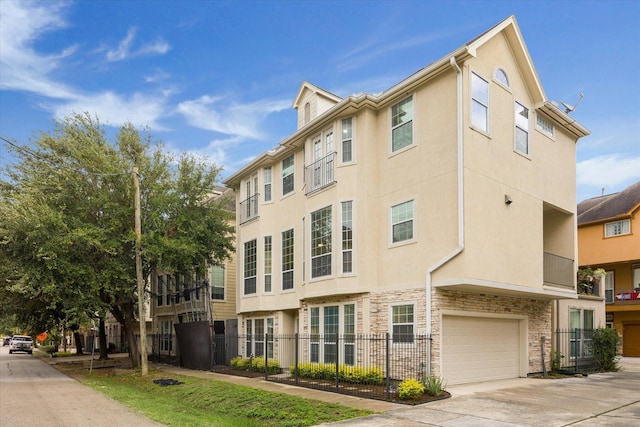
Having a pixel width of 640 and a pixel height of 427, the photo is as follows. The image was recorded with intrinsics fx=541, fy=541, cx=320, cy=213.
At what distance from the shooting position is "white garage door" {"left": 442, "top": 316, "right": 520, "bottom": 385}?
1577 centimetres

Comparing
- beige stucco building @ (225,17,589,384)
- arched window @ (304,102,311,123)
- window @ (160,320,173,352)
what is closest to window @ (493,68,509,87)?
beige stucco building @ (225,17,589,384)

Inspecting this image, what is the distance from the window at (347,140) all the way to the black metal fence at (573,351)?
382 inches

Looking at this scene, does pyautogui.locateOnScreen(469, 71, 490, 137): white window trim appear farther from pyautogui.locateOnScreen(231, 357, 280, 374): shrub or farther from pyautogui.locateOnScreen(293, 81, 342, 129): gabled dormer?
pyautogui.locateOnScreen(231, 357, 280, 374): shrub

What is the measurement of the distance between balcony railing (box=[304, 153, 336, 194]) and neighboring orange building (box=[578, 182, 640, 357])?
862 inches

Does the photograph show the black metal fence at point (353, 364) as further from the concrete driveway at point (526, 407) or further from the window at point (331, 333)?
the concrete driveway at point (526, 407)

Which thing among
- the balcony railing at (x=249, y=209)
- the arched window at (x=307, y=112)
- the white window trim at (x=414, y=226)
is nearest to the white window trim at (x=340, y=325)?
the white window trim at (x=414, y=226)

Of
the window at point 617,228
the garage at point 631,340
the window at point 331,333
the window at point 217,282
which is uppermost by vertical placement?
the window at point 617,228

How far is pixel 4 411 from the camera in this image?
13867 mm

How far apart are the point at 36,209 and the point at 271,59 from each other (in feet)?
35.1

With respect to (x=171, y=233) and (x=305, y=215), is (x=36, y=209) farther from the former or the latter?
(x=305, y=215)

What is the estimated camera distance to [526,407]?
1208 centimetres

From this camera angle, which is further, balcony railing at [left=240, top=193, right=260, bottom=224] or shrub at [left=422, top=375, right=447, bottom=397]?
balcony railing at [left=240, top=193, right=260, bottom=224]

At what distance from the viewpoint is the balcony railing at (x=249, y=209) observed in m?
23.8

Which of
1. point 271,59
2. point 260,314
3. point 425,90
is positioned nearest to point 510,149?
point 425,90
